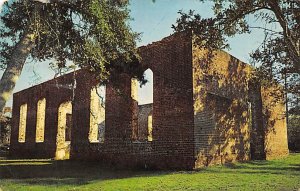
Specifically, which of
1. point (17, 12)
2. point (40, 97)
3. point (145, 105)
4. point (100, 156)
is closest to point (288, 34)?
point (17, 12)

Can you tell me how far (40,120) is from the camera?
24.6m

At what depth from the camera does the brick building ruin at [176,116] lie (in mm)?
13328

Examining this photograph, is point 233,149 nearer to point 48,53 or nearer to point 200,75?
point 200,75

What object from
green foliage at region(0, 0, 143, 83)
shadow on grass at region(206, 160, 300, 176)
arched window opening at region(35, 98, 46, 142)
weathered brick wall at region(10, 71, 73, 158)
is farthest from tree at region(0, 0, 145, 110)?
arched window opening at region(35, 98, 46, 142)

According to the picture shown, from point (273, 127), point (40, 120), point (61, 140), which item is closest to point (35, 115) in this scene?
point (40, 120)

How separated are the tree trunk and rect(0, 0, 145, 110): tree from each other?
4cm

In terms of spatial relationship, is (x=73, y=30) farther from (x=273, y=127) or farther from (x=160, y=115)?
(x=273, y=127)

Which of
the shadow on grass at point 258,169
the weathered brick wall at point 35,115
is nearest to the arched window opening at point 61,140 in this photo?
the weathered brick wall at point 35,115

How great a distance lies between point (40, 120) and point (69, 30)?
15469 millimetres

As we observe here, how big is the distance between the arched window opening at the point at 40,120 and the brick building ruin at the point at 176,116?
Answer: 102cm

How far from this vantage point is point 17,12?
34.0ft

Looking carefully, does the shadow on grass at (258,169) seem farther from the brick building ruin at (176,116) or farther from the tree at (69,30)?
the tree at (69,30)

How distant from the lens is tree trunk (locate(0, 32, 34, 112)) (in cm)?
812

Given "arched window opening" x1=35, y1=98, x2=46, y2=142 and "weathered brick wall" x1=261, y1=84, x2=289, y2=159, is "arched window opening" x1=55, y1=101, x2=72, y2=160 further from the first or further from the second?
"weathered brick wall" x1=261, y1=84, x2=289, y2=159
